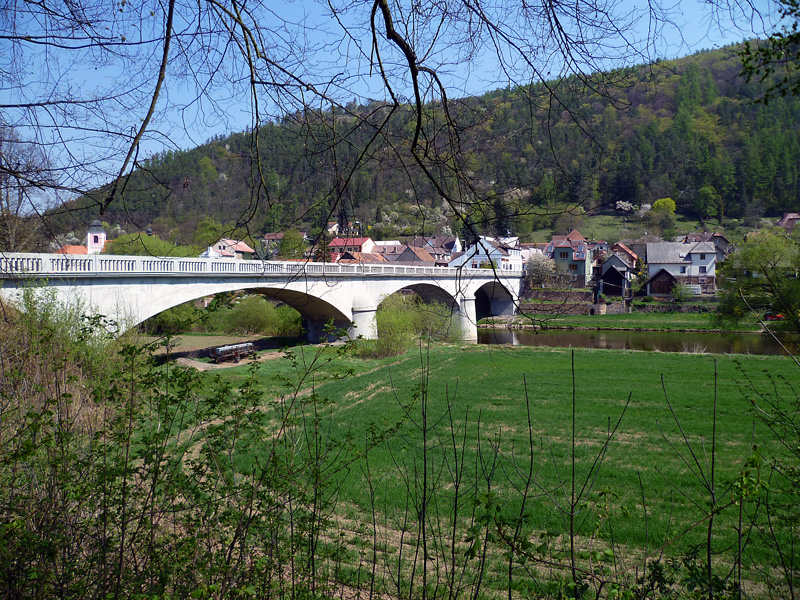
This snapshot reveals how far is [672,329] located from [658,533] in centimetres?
3773

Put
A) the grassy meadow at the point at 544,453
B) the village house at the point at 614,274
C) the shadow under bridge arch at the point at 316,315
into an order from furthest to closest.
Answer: the village house at the point at 614,274, the shadow under bridge arch at the point at 316,315, the grassy meadow at the point at 544,453

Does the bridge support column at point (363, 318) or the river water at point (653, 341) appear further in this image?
the bridge support column at point (363, 318)

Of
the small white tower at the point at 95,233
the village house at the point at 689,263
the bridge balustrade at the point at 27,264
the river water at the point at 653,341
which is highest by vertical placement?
the village house at the point at 689,263

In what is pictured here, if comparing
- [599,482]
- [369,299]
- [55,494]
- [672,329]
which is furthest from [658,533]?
[672,329]

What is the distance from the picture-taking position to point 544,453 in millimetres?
10391

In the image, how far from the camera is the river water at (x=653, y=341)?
1227 inches

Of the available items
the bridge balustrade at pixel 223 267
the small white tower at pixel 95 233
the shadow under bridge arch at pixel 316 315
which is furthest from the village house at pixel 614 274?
the small white tower at pixel 95 233

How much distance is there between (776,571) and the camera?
622cm

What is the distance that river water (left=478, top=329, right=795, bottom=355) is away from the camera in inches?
1227

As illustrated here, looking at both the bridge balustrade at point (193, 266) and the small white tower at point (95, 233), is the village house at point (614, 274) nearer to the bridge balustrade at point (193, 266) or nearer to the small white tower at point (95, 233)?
the bridge balustrade at point (193, 266)

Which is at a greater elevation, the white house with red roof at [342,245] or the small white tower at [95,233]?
the small white tower at [95,233]

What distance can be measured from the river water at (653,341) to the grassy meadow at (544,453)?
7387 mm

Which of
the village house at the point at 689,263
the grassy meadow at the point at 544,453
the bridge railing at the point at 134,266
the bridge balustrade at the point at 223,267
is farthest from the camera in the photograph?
the village house at the point at 689,263

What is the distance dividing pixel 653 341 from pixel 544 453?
95.7 feet
